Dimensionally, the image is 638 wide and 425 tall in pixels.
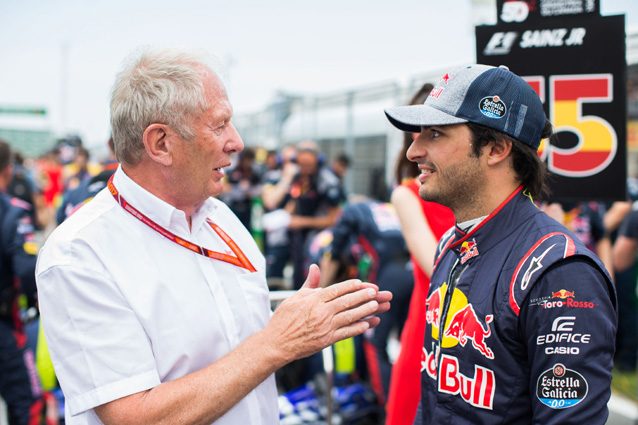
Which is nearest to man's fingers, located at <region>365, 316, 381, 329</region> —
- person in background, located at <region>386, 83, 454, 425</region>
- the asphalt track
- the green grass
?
person in background, located at <region>386, 83, 454, 425</region>

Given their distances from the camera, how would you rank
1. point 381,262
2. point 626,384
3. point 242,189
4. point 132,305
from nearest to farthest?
point 132,305
point 381,262
point 626,384
point 242,189

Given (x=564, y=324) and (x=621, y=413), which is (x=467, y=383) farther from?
(x=621, y=413)

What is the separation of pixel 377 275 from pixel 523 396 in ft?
A: 9.58

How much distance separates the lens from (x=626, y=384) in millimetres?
5246

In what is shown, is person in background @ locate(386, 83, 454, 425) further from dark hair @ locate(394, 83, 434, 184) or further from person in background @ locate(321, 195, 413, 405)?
person in background @ locate(321, 195, 413, 405)

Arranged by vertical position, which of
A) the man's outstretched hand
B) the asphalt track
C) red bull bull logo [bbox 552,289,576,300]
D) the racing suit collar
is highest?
the racing suit collar

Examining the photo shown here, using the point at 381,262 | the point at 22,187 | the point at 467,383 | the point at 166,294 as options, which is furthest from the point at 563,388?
the point at 22,187

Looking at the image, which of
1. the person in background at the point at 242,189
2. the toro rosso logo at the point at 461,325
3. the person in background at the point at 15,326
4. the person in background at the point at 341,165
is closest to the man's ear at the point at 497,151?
the toro rosso logo at the point at 461,325

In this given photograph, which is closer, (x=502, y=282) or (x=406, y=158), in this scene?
(x=502, y=282)

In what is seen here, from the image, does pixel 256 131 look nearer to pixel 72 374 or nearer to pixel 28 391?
pixel 28 391

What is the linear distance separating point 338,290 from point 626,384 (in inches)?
188

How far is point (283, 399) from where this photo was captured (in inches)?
153

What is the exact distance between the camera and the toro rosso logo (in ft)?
4.90

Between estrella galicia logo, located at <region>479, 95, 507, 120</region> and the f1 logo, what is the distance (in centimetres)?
56
